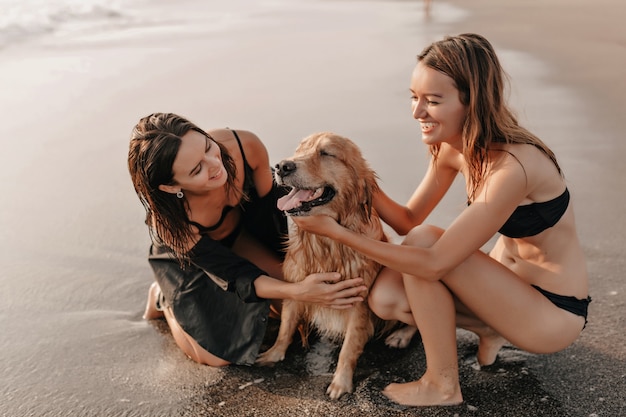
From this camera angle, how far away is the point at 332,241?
3.13 metres

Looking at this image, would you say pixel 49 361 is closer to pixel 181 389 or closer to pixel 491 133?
pixel 181 389

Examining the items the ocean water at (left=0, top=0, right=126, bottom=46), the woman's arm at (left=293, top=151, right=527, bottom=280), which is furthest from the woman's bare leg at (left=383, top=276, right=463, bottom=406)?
the ocean water at (left=0, top=0, right=126, bottom=46)

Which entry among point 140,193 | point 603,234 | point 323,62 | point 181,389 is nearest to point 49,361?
point 181,389

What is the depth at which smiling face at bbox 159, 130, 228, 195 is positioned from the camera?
299 centimetres

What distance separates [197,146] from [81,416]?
4.12 ft

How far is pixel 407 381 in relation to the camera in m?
3.01

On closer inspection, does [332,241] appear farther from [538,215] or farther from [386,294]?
[538,215]

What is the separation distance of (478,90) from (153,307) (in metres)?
2.03

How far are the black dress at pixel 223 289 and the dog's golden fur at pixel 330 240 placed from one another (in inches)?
5.8

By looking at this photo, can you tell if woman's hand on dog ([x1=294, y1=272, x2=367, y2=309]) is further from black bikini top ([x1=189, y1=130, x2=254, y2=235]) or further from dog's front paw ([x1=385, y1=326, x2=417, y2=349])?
black bikini top ([x1=189, y1=130, x2=254, y2=235])

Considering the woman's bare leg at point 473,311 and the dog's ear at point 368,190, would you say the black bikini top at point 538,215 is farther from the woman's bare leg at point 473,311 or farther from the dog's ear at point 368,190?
the dog's ear at point 368,190

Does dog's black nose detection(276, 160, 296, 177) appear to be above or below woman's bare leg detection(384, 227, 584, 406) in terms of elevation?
above

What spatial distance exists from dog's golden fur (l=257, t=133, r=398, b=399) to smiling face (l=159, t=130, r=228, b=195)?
0.37m

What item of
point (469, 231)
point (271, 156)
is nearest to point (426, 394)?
point (469, 231)
